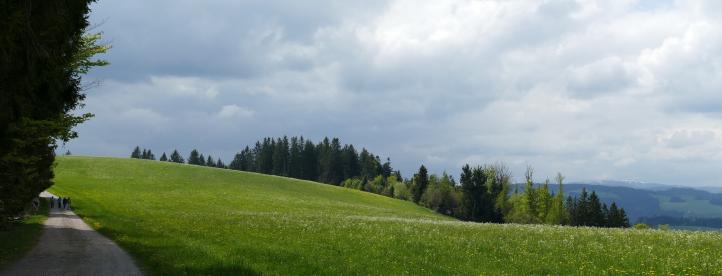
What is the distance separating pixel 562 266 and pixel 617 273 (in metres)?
1.79

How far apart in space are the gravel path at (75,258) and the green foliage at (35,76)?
3.69m

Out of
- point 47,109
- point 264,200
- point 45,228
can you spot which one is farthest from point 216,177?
point 47,109

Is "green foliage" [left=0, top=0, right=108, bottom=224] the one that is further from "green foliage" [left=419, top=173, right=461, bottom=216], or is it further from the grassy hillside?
"green foliage" [left=419, top=173, right=461, bottom=216]

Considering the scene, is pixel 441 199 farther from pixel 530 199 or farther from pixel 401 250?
pixel 401 250

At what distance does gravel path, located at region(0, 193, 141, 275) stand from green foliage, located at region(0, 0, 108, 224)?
3.69m

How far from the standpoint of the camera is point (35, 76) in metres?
14.4

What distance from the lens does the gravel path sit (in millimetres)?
17078

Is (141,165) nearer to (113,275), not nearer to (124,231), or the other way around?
(124,231)

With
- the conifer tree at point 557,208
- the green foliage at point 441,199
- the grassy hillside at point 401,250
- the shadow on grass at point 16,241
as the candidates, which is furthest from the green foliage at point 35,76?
the green foliage at point 441,199

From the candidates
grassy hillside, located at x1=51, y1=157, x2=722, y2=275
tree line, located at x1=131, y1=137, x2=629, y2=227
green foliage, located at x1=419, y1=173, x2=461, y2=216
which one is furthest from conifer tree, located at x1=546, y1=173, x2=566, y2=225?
grassy hillside, located at x1=51, y1=157, x2=722, y2=275

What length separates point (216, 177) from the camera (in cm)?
10762

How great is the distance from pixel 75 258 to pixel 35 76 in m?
8.53

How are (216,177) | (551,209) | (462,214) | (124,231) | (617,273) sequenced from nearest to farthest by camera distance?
(617,273) < (124,231) < (216,177) < (551,209) < (462,214)

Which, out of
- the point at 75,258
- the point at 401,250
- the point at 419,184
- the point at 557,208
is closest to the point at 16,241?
the point at 75,258
